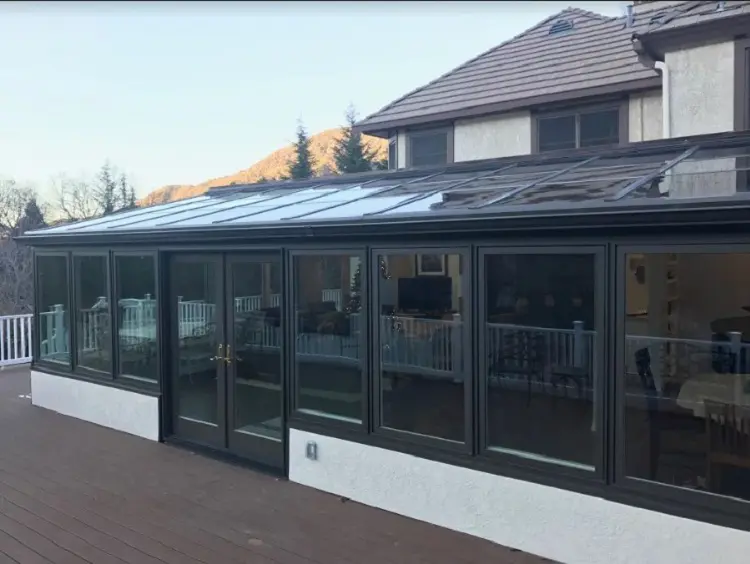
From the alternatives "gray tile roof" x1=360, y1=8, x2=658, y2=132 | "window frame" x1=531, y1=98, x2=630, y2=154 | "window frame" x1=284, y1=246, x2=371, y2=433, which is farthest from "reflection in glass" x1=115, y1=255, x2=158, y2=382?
"gray tile roof" x1=360, y1=8, x2=658, y2=132

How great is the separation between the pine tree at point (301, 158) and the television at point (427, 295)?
22916mm

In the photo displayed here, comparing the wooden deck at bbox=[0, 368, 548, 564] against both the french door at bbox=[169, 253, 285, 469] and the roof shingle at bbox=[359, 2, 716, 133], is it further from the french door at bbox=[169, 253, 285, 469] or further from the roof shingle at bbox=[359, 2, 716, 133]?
the roof shingle at bbox=[359, 2, 716, 133]

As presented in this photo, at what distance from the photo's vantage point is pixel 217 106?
30.6m

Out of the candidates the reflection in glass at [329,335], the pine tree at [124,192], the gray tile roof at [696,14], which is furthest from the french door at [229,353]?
the pine tree at [124,192]

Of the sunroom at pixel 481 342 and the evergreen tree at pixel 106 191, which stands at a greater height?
the evergreen tree at pixel 106 191

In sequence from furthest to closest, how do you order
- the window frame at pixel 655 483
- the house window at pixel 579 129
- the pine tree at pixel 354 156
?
the pine tree at pixel 354 156, the house window at pixel 579 129, the window frame at pixel 655 483

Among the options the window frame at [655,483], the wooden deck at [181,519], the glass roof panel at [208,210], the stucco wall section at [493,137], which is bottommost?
the wooden deck at [181,519]

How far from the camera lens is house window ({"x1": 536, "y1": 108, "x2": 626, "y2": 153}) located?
9.21m

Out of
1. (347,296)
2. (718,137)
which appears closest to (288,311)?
(347,296)

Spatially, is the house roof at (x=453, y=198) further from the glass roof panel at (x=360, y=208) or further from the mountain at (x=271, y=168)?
the mountain at (x=271, y=168)

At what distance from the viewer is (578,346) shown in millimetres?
4098

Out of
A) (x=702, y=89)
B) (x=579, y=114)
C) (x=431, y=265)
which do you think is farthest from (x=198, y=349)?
(x=579, y=114)

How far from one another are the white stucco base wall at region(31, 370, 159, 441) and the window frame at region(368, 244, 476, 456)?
2844mm

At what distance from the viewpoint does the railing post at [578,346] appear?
13.3 ft
